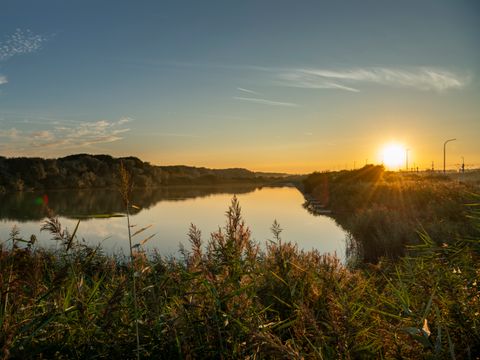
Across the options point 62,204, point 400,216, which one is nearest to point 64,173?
point 62,204

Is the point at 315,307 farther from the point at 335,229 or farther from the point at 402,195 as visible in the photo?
the point at 402,195

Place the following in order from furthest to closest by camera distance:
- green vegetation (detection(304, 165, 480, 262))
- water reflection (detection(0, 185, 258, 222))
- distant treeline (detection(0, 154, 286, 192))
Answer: distant treeline (detection(0, 154, 286, 192)) → water reflection (detection(0, 185, 258, 222)) → green vegetation (detection(304, 165, 480, 262))

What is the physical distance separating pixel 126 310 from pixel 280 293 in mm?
1577

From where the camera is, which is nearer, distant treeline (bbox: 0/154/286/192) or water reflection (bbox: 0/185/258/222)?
water reflection (bbox: 0/185/258/222)

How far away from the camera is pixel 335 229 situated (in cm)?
2502

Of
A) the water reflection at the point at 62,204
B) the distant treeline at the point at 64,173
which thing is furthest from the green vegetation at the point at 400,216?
the distant treeline at the point at 64,173

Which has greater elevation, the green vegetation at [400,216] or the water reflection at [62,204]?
the green vegetation at [400,216]

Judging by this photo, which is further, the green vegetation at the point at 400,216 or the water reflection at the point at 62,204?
the water reflection at the point at 62,204

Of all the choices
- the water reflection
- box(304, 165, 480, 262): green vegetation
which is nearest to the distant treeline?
the water reflection

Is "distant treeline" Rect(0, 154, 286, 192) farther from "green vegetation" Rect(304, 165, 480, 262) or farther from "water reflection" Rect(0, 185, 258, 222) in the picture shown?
"green vegetation" Rect(304, 165, 480, 262)

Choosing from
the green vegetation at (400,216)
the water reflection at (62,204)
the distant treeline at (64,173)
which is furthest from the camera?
the distant treeline at (64,173)

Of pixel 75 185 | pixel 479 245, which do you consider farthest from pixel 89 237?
pixel 75 185

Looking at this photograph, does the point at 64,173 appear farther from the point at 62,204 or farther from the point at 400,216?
the point at 400,216

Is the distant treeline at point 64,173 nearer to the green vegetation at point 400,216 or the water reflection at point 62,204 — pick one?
the water reflection at point 62,204
